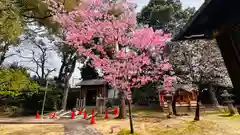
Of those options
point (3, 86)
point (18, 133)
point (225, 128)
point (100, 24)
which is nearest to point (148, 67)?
point (100, 24)

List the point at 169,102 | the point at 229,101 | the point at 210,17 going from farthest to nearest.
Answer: the point at 169,102 → the point at 229,101 → the point at 210,17

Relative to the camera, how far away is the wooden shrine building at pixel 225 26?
79.6 inches

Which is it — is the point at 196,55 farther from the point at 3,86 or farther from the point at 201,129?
the point at 3,86

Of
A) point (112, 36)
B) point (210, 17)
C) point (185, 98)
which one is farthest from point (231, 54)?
point (185, 98)

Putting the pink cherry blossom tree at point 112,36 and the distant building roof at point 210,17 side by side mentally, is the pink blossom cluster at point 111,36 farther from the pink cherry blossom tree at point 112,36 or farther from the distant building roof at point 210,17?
the distant building roof at point 210,17

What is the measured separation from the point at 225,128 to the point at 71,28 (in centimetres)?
775

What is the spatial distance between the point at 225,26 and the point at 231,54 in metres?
0.46

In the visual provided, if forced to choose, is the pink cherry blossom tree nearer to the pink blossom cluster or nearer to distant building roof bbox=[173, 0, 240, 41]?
the pink blossom cluster

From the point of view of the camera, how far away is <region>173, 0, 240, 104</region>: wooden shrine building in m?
2.02

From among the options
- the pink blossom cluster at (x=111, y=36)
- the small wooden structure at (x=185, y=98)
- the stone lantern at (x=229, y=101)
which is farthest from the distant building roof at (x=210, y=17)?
the small wooden structure at (x=185, y=98)

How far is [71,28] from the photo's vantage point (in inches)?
240

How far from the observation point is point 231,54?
2111 millimetres

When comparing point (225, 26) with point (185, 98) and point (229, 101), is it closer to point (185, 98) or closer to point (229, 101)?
point (229, 101)

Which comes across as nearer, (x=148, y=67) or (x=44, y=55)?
(x=148, y=67)
